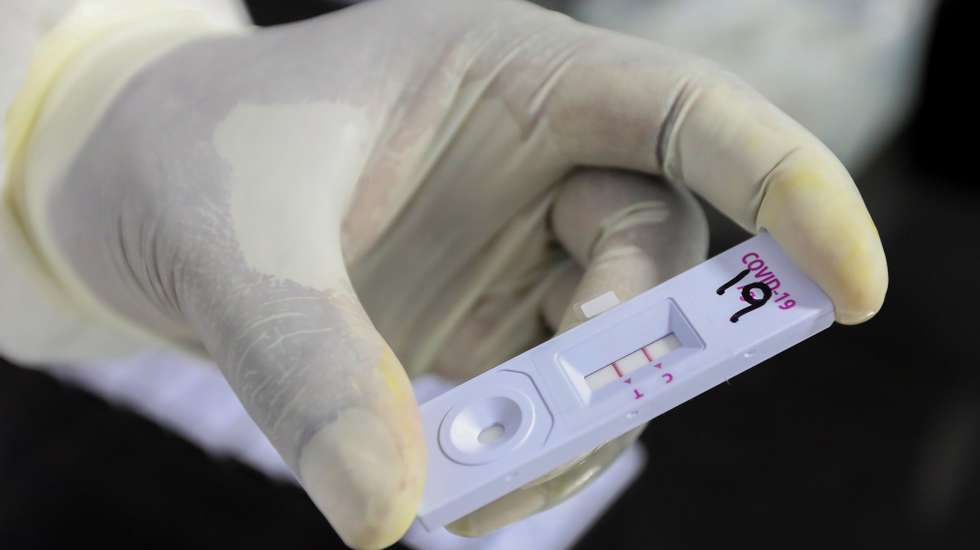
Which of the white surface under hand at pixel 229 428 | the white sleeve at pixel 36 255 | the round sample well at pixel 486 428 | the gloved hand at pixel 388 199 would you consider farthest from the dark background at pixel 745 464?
the round sample well at pixel 486 428

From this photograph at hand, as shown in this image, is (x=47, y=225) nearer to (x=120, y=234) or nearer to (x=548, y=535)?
(x=120, y=234)

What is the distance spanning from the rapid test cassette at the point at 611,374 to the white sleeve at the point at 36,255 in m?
0.39

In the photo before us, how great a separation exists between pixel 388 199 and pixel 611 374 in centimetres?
22

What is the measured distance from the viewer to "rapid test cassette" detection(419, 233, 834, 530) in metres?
0.42

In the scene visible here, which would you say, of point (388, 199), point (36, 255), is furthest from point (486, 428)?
point (36, 255)

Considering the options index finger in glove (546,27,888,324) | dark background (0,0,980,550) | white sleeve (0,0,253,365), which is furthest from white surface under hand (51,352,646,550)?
index finger in glove (546,27,888,324)

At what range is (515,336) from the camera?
2.14 feet

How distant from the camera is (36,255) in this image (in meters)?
0.67

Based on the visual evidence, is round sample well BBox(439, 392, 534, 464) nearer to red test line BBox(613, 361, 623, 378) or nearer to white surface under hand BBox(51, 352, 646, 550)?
red test line BBox(613, 361, 623, 378)

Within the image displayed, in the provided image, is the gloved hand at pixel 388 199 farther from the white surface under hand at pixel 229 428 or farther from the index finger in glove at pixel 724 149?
the white surface under hand at pixel 229 428

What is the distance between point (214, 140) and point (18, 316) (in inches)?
12.1

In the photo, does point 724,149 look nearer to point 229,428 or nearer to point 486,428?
point 486,428

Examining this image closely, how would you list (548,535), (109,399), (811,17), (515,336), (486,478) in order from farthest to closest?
(811,17) → (109,399) → (548,535) → (515,336) → (486,478)

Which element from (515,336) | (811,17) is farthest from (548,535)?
(811,17)
